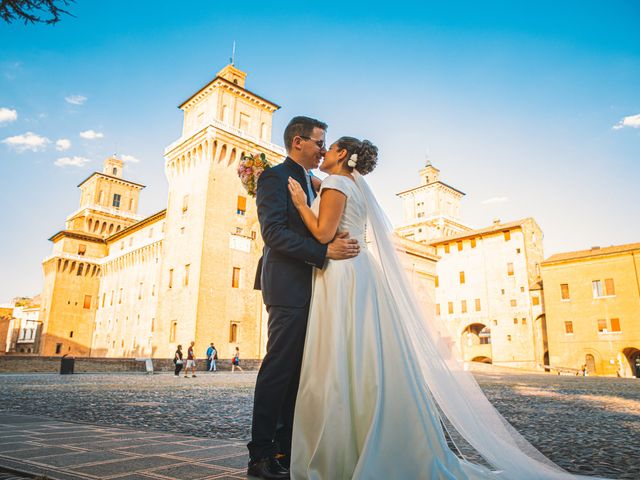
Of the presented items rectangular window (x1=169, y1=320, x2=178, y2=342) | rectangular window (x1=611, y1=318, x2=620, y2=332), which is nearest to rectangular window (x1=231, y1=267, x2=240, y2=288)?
rectangular window (x1=169, y1=320, x2=178, y2=342)

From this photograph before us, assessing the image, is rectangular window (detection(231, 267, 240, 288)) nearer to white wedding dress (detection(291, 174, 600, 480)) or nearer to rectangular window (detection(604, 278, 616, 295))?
rectangular window (detection(604, 278, 616, 295))

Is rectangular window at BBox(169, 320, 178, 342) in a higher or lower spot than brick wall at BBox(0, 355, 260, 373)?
higher

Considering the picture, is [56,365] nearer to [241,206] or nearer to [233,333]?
[233,333]

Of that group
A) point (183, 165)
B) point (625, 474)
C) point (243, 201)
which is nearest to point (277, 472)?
point (625, 474)

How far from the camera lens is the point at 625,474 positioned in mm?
2365

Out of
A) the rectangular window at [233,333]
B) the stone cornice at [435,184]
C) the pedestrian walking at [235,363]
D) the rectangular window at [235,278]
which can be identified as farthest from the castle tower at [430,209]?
the pedestrian walking at [235,363]

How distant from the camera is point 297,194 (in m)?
2.46

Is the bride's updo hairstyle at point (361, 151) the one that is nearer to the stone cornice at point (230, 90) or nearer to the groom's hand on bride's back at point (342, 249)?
the groom's hand on bride's back at point (342, 249)

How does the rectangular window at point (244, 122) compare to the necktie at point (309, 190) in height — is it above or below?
above

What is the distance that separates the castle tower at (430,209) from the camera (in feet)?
208

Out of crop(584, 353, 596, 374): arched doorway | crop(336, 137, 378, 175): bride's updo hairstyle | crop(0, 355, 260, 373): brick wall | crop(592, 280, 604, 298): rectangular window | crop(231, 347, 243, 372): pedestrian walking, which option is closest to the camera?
crop(336, 137, 378, 175): bride's updo hairstyle

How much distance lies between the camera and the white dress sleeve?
2393 millimetres

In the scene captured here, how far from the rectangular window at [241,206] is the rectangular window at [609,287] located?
89.8 ft

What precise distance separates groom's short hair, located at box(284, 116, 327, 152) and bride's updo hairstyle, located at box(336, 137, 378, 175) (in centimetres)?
18
